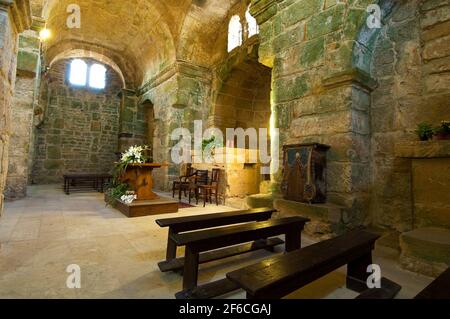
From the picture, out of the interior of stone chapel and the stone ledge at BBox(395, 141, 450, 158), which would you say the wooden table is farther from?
the stone ledge at BBox(395, 141, 450, 158)

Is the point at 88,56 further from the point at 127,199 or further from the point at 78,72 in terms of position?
the point at 127,199

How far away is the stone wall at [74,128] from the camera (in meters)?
8.38

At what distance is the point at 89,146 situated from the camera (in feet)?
30.1

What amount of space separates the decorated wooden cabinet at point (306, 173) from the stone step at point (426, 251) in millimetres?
928

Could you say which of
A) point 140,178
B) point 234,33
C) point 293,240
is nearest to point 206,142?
point 140,178

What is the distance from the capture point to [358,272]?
1623 millimetres

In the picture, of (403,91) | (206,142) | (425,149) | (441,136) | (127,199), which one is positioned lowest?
(127,199)

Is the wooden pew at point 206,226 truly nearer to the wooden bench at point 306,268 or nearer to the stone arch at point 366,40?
the wooden bench at point 306,268

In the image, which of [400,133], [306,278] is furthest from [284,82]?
[306,278]

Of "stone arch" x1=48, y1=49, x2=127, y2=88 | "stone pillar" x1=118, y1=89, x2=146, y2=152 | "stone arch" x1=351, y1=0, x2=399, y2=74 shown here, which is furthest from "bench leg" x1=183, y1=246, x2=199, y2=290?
"stone arch" x1=48, y1=49, x2=127, y2=88

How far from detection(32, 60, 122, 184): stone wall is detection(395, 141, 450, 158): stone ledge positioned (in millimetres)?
9259

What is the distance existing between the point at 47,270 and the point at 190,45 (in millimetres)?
6140

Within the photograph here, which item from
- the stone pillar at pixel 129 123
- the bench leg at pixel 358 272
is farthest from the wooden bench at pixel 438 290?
the stone pillar at pixel 129 123

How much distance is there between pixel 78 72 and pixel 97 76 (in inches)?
24.9
